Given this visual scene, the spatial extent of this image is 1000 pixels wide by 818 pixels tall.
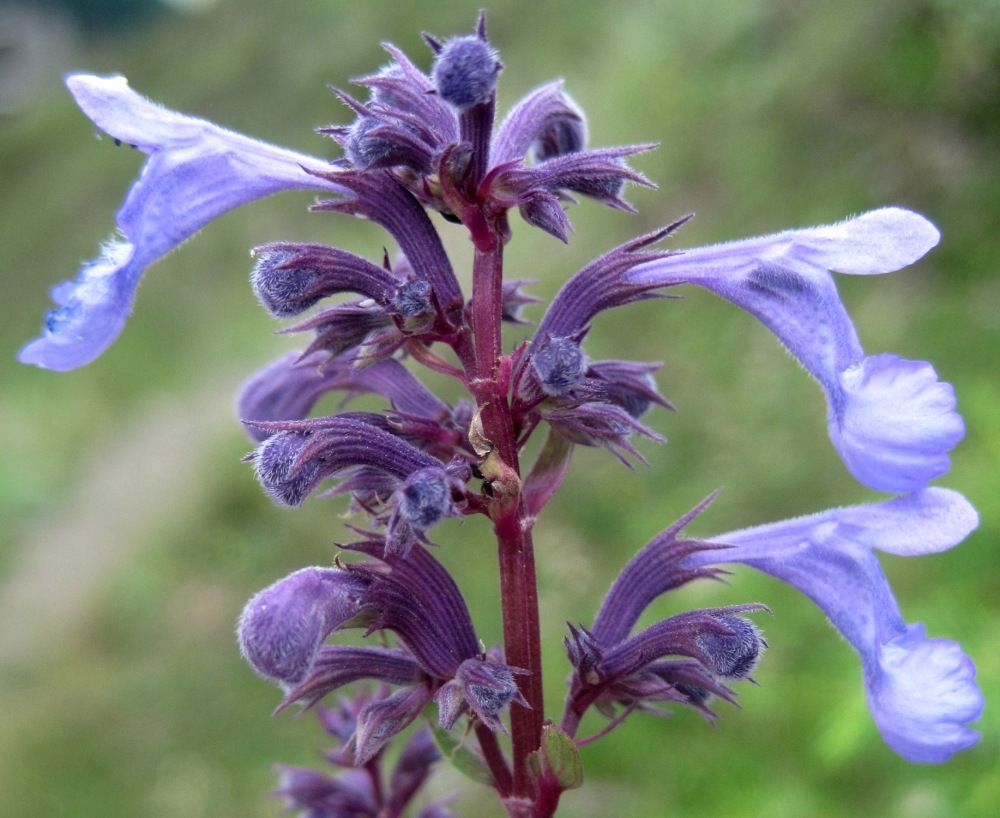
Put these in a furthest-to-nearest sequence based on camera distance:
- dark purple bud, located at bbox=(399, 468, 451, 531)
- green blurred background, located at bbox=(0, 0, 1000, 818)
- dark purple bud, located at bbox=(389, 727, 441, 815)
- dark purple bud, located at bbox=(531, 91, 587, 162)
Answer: green blurred background, located at bbox=(0, 0, 1000, 818)
dark purple bud, located at bbox=(389, 727, 441, 815)
dark purple bud, located at bbox=(531, 91, 587, 162)
dark purple bud, located at bbox=(399, 468, 451, 531)

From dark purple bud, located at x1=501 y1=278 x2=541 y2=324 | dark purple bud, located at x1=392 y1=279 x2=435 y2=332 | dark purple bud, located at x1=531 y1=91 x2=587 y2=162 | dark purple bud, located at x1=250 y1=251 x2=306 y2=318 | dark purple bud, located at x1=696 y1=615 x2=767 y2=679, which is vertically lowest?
dark purple bud, located at x1=696 y1=615 x2=767 y2=679

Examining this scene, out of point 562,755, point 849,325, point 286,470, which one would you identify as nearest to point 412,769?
point 562,755

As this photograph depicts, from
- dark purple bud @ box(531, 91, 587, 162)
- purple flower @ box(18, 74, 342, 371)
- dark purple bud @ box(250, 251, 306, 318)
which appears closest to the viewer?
purple flower @ box(18, 74, 342, 371)

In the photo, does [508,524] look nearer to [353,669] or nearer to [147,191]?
[353,669]

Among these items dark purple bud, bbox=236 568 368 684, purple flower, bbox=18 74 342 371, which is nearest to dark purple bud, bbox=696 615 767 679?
dark purple bud, bbox=236 568 368 684

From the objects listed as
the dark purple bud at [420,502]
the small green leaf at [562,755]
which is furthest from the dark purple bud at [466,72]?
the small green leaf at [562,755]

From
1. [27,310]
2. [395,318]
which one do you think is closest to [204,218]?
[395,318]

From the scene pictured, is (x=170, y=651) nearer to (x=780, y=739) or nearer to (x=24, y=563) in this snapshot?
(x=24, y=563)

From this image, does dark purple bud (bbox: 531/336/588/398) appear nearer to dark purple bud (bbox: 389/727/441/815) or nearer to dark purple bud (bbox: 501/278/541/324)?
dark purple bud (bbox: 501/278/541/324)
